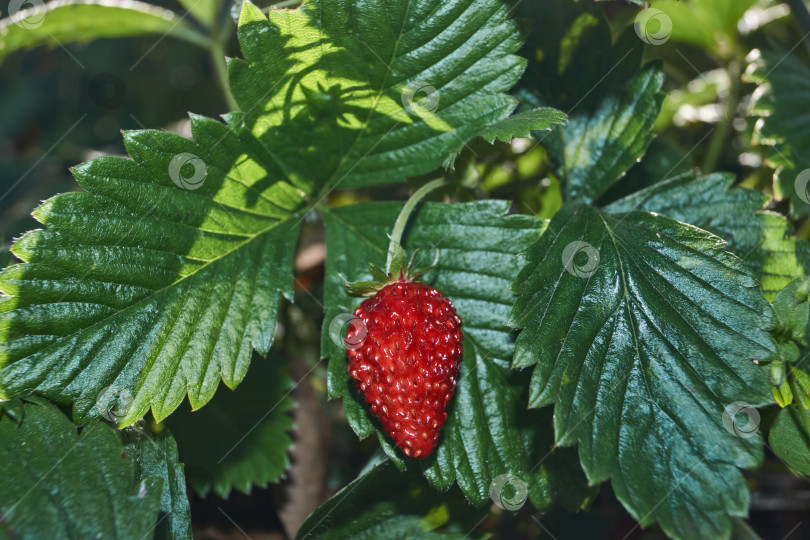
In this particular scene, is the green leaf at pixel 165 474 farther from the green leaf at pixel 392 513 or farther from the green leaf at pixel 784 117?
the green leaf at pixel 784 117

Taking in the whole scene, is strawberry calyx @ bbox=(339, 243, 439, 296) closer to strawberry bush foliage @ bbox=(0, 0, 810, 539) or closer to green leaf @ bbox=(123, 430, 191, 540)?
strawberry bush foliage @ bbox=(0, 0, 810, 539)

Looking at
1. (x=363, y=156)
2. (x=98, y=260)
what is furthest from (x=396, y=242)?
(x=98, y=260)

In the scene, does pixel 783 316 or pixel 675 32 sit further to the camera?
pixel 675 32

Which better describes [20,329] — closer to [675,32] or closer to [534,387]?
[534,387]

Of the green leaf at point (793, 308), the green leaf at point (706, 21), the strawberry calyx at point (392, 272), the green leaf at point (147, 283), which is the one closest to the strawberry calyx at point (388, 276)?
the strawberry calyx at point (392, 272)

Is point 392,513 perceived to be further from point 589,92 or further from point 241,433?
point 589,92

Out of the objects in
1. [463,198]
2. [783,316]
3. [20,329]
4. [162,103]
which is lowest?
[783,316]

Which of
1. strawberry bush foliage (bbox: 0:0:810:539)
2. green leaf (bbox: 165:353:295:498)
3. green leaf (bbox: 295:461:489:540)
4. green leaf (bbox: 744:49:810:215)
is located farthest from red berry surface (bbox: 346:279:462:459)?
green leaf (bbox: 744:49:810:215)
